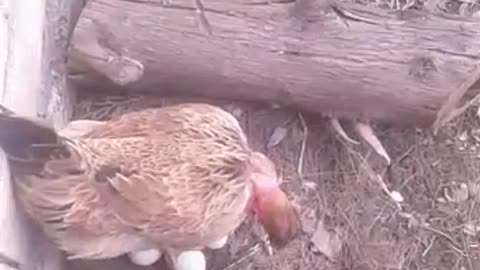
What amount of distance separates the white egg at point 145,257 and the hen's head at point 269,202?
24 centimetres

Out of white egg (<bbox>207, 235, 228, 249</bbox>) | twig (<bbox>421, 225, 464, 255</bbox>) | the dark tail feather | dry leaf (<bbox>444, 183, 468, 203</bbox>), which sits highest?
the dark tail feather

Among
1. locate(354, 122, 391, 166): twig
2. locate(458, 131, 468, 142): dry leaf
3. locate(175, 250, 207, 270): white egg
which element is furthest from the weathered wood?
locate(458, 131, 468, 142): dry leaf

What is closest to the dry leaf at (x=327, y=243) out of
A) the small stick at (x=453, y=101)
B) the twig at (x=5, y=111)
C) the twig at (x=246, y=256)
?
the twig at (x=246, y=256)

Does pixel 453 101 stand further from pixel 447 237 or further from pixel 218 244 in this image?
pixel 218 244

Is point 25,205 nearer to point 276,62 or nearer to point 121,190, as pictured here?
point 121,190

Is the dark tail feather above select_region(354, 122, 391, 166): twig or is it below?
above

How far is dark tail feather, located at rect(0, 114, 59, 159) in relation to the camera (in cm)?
205

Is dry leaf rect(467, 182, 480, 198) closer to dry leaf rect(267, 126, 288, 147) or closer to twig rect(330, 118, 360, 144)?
twig rect(330, 118, 360, 144)

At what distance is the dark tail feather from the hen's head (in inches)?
16.4

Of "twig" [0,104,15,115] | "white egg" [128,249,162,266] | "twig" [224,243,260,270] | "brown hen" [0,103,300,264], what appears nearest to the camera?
"twig" [0,104,15,115]

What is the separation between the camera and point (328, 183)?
273 cm

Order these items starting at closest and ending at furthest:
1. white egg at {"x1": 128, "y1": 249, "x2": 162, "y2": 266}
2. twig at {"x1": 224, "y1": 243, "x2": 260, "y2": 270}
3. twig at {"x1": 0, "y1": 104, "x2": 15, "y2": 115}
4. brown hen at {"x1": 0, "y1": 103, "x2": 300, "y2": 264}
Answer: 1. twig at {"x1": 0, "y1": 104, "x2": 15, "y2": 115}
2. brown hen at {"x1": 0, "y1": 103, "x2": 300, "y2": 264}
3. white egg at {"x1": 128, "y1": 249, "x2": 162, "y2": 266}
4. twig at {"x1": 224, "y1": 243, "x2": 260, "y2": 270}

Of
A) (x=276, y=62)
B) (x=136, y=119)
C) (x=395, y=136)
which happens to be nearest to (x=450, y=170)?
(x=395, y=136)

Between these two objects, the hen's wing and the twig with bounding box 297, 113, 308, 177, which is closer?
the hen's wing
